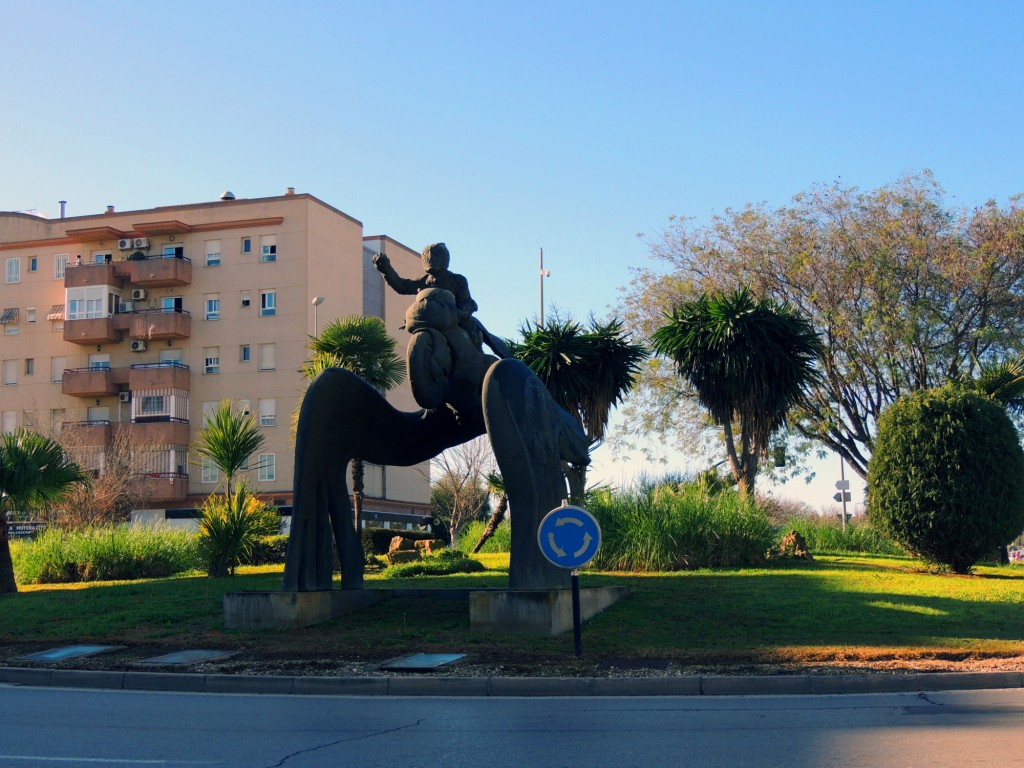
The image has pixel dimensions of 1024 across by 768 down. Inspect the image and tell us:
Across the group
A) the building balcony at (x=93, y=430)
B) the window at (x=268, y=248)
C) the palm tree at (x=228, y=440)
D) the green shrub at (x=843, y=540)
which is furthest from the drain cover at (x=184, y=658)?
the window at (x=268, y=248)

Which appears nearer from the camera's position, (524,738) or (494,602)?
(524,738)

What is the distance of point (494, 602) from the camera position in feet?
45.6

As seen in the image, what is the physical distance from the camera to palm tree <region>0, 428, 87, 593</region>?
2166cm

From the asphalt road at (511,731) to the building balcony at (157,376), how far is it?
161ft

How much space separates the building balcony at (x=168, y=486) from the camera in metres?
56.5

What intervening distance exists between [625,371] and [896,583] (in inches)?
449

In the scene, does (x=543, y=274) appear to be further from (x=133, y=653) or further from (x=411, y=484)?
(x=133, y=653)

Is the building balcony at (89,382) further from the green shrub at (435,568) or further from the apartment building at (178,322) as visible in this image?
the green shrub at (435,568)

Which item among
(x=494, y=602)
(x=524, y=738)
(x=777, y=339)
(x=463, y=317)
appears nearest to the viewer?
(x=524, y=738)

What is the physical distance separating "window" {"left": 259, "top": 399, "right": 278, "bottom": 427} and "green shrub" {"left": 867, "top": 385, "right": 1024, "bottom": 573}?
42280mm

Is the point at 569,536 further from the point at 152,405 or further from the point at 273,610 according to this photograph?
the point at 152,405

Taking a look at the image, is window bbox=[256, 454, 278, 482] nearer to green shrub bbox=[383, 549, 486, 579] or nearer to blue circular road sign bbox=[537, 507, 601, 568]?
green shrub bbox=[383, 549, 486, 579]

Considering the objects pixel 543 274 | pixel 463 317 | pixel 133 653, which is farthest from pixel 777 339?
pixel 543 274

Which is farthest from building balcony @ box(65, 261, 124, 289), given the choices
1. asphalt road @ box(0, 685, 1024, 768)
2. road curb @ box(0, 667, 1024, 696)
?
road curb @ box(0, 667, 1024, 696)
